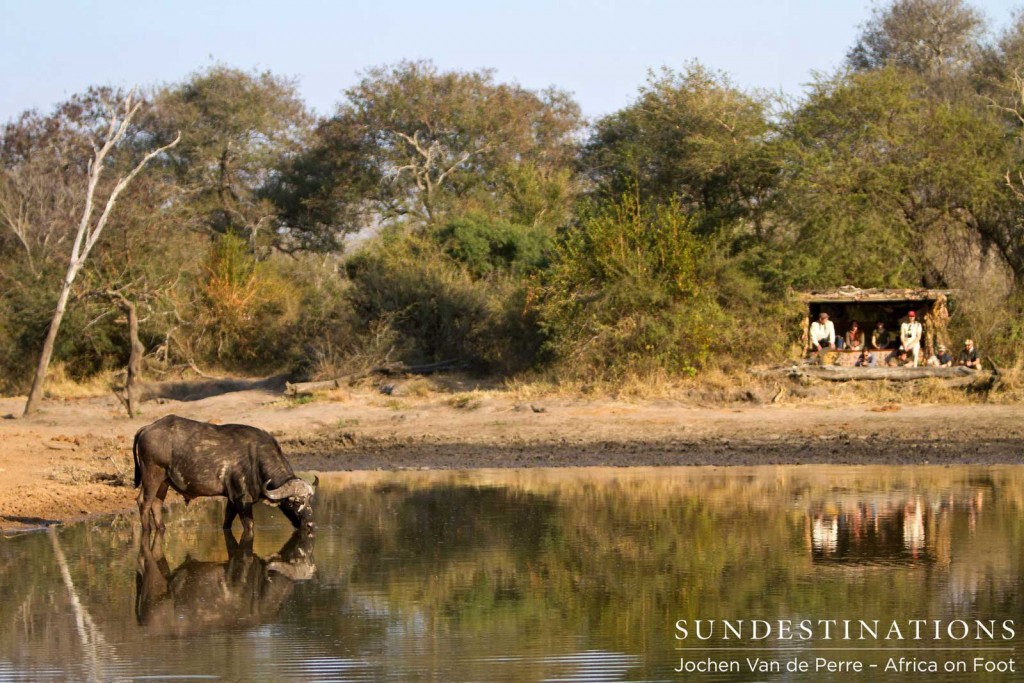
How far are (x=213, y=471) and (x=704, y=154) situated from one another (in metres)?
16.3

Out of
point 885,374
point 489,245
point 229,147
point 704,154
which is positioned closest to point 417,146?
point 229,147

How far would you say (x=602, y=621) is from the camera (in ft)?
30.2

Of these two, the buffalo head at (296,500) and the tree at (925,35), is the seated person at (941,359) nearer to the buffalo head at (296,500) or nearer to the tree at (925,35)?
the buffalo head at (296,500)

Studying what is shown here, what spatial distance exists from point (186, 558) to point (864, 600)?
623cm

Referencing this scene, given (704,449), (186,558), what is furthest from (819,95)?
(186,558)

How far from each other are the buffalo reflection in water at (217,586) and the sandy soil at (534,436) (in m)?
4.06

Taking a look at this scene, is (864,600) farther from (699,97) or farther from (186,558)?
(699,97)

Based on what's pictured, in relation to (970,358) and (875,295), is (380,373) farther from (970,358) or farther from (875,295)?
(970,358)

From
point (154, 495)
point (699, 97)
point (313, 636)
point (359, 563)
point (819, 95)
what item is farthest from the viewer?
point (699, 97)

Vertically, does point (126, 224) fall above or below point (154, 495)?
above

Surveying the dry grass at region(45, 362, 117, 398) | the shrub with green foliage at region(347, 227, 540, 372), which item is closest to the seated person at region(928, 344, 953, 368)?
the shrub with green foliage at region(347, 227, 540, 372)

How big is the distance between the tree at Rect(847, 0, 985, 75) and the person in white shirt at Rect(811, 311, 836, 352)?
29.9 m

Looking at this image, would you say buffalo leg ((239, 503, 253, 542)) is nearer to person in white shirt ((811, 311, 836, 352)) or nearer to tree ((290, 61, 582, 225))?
person in white shirt ((811, 311, 836, 352))

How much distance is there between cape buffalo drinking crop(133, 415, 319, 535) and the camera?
12.5m
